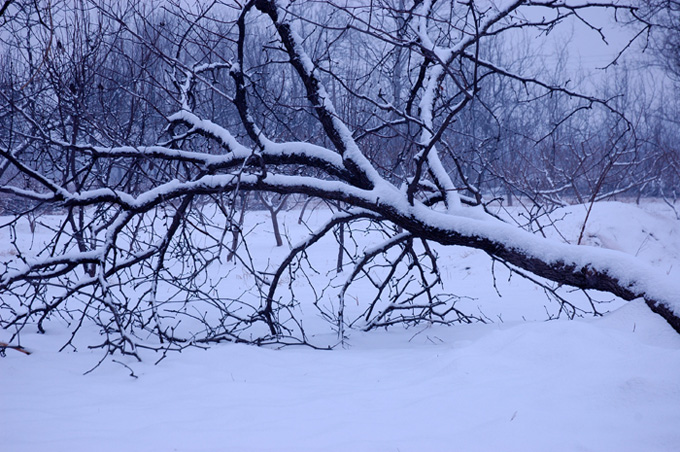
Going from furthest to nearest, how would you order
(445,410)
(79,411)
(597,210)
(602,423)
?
(597,210) < (79,411) < (445,410) < (602,423)

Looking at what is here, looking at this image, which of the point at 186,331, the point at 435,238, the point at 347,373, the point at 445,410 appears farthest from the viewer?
the point at 186,331

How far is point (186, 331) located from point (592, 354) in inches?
143

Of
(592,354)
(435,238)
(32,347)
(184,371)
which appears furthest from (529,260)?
(32,347)

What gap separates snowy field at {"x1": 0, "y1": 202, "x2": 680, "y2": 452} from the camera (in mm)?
2176

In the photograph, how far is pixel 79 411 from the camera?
8.95ft

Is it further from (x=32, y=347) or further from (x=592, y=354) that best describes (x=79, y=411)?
(x=592, y=354)

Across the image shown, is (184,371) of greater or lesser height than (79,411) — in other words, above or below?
above

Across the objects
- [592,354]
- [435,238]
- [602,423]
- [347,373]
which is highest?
[435,238]

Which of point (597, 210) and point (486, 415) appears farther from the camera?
point (597, 210)

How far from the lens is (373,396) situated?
9.41ft

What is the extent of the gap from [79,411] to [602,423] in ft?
8.41

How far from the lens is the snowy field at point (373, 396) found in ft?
7.14

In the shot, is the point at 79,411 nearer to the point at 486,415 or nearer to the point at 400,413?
the point at 400,413

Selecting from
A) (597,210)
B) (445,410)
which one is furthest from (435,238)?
(597,210)
